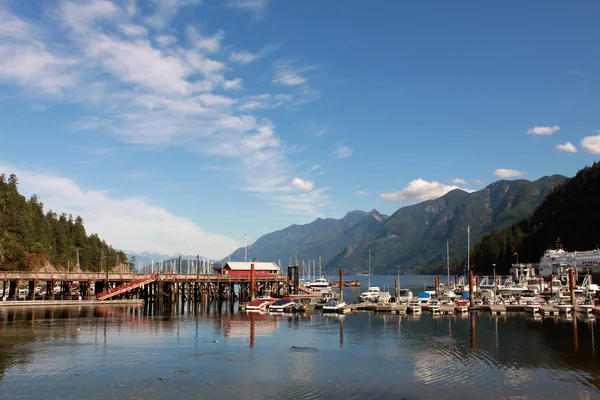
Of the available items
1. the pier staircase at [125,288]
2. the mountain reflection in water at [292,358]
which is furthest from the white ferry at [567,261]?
the pier staircase at [125,288]

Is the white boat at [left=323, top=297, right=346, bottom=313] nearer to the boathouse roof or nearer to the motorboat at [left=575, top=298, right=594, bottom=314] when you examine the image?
the boathouse roof

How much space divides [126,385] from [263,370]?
10496 millimetres

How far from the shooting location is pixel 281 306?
294 ft

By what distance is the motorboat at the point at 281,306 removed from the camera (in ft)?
293

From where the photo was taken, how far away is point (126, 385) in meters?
35.8

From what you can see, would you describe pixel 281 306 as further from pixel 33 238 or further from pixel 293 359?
pixel 33 238

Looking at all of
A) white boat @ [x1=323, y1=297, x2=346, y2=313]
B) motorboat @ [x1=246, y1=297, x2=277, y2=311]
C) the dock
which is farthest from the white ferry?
motorboat @ [x1=246, y1=297, x2=277, y2=311]

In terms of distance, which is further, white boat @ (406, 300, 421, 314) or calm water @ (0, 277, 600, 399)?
white boat @ (406, 300, 421, 314)

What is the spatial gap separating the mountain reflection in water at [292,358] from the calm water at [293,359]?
10cm

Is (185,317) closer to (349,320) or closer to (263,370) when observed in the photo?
(349,320)

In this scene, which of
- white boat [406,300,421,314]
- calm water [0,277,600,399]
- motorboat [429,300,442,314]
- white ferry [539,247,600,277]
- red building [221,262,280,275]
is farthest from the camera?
white ferry [539,247,600,277]

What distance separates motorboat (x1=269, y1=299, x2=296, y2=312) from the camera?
89.3 m

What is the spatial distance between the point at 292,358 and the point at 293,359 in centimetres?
45

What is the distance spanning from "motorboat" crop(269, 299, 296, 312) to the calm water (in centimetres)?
1379
